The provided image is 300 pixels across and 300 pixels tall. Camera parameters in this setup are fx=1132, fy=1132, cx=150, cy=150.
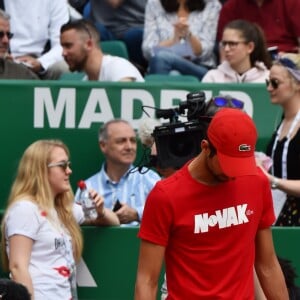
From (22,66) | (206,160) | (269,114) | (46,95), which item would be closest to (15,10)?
(22,66)

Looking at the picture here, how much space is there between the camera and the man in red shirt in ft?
15.5

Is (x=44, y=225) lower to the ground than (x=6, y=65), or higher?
lower

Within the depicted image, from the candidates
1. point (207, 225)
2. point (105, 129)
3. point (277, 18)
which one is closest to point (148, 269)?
point (207, 225)

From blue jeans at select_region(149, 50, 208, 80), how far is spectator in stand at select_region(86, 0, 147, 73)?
877mm

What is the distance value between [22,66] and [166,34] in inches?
63.8

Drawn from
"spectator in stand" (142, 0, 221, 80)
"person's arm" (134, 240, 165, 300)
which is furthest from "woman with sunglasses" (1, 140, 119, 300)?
"spectator in stand" (142, 0, 221, 80)

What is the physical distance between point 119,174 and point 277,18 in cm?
249

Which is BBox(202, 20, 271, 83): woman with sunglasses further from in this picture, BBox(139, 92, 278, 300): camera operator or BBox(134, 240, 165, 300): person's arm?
BBox(134, 240, 165, 300): person's arm

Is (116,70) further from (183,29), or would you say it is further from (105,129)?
(183,29)

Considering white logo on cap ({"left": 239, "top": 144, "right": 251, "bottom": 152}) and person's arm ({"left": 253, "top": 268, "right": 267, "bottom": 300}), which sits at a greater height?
white logo on cap ({"left": 239, "top": 144, "right": 251, "bottom": 152})

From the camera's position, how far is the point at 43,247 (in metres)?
6.72

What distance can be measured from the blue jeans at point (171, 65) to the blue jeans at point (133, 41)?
0.80m

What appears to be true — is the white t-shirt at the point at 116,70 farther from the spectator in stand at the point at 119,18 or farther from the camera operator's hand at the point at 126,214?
the spectator in stand at the point at 119,18

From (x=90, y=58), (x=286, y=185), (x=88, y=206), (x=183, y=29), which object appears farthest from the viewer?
(x=183, y=29)
